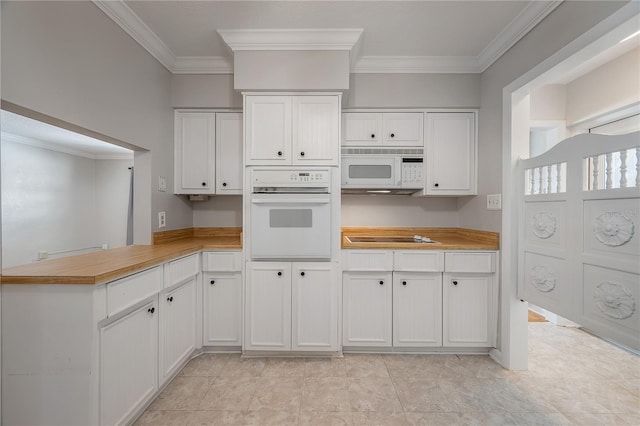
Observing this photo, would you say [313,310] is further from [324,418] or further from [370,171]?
[370,171]

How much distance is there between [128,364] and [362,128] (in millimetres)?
2415

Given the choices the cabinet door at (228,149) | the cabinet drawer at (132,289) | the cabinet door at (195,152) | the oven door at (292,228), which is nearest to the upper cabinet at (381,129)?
the oven door at (292,228)

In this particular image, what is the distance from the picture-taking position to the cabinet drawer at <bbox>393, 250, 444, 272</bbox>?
2.17 m

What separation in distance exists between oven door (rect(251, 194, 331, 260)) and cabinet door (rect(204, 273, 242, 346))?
0.36 metres

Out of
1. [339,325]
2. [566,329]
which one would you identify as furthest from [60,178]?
[566,329]

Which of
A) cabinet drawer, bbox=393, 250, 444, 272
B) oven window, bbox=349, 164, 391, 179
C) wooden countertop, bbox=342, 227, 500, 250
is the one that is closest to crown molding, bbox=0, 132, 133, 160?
oven window, bbox=349, 164, 391, 179

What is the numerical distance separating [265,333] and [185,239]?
47.5 inches

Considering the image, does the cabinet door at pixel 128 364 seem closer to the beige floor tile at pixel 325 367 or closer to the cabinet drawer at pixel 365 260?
the beige floor tile at pixel 325 367

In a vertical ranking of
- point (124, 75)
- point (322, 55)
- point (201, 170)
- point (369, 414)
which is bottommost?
point (369, 414)

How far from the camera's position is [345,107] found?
2459 millimetres

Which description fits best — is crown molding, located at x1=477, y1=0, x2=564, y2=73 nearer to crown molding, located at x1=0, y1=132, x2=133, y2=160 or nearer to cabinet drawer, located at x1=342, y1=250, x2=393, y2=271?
cabinet drawer, located at x1=342, y1=250, x2=393, y2=271

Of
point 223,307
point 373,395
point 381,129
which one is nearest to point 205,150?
point 223,307

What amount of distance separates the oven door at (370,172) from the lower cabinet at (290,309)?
81 centimetres

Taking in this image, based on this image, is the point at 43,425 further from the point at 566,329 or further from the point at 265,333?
the point at 566,329
